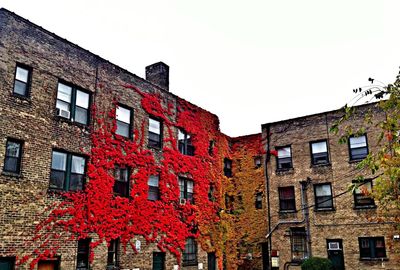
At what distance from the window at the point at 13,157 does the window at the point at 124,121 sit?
5.24 meters

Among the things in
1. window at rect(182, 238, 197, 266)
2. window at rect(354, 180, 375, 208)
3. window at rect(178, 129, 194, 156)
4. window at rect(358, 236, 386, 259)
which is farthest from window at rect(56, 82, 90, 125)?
window at rect(358, 236, 386, 259)

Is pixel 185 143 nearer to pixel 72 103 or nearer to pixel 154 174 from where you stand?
pixel 154 174

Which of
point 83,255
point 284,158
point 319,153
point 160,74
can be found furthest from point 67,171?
point 319,153

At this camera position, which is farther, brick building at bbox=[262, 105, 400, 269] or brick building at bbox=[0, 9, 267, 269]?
brick building at bbox=[262, 105, 400, 269]

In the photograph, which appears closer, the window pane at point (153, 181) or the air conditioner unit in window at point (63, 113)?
the air conditioner unit in window at point (63, 113)

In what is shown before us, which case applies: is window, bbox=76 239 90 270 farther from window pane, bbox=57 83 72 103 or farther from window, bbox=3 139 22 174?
window pane, bbox=57 83 72 103

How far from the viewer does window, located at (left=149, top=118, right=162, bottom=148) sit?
2156 centimetres

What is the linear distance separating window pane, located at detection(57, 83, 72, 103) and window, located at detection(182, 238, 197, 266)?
35.1 feet

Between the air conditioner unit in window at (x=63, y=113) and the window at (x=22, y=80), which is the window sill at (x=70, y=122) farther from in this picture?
the window at (x=22, y=80)

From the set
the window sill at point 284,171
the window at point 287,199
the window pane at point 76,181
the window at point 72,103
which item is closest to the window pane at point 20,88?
the window at point 72,103

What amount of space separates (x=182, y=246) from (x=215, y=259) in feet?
12.9

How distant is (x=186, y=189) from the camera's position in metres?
23.2

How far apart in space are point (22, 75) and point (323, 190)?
1864 centimetres

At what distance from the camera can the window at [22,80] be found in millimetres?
15305
